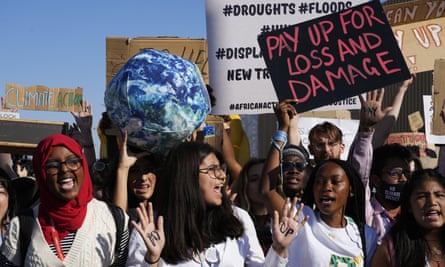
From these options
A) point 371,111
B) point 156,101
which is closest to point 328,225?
point 371,111

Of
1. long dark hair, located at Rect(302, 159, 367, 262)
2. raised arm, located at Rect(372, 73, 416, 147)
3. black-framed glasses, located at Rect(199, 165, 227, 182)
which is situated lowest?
long dark hair, located at Rect(302, 159, 367, 262)

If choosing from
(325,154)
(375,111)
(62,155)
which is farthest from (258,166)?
(62,155)

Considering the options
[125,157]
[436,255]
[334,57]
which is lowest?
[436,255]

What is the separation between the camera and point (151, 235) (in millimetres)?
3779

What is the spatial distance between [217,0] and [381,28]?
6.20 ft

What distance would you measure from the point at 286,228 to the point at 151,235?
721 millimetres

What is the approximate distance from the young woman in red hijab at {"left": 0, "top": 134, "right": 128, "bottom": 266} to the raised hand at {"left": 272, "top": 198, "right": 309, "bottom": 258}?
2.56 ft

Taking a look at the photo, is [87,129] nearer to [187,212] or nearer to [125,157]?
[125,157]

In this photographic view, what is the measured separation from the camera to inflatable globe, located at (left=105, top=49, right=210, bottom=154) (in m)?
4.27

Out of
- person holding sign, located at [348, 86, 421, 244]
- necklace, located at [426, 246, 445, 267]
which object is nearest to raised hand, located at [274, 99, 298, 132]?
person holding sign, located at [348, 86, 421, 244]

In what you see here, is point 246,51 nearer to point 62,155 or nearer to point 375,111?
point 375,111

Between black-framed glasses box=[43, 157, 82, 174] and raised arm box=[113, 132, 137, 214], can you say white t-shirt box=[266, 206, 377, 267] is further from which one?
black-framed glasses box=[43, 157, 82, 174]

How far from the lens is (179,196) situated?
394cm

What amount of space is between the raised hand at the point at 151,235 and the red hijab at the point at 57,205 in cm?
29
